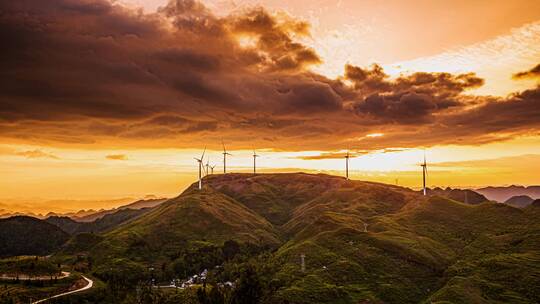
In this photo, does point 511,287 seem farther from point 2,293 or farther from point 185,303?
point 2,293

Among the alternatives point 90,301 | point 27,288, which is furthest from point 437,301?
point 27,288

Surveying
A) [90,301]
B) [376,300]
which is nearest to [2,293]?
[90,301]

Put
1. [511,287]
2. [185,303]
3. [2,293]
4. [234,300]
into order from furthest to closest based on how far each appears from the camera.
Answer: [511,287] < [2,293] < [185,303] < [234,300]

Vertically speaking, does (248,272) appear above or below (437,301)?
above

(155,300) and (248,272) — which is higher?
(248,272)

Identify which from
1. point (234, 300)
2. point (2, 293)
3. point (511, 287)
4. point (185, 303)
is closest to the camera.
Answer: point (234, 300)

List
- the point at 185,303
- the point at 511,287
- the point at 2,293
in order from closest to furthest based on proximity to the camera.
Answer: the point at 185,303 → the point at 2,293 → the point at 511,287

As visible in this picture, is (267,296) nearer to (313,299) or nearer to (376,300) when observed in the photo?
(313,299)

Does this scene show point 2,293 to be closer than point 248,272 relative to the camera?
No

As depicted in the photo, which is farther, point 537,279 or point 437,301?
point 537,279
